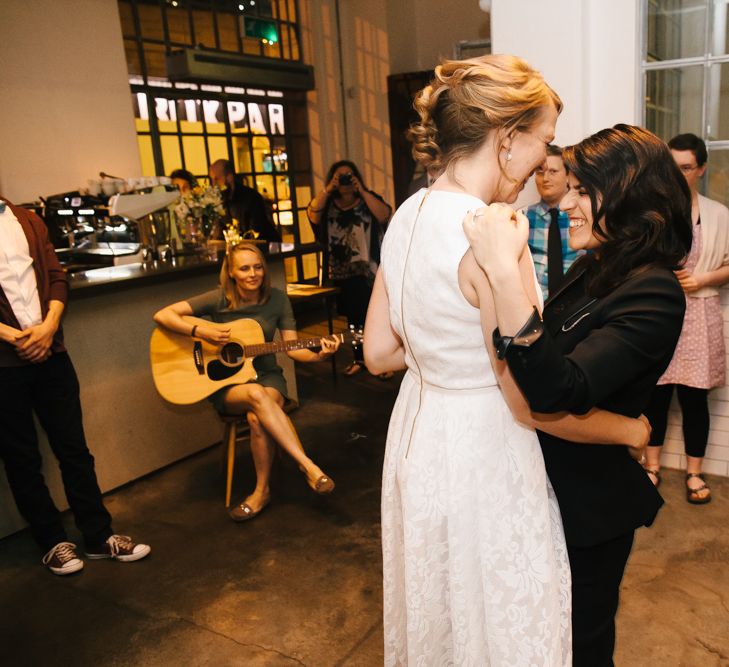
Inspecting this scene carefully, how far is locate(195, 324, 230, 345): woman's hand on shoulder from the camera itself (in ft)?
10.6

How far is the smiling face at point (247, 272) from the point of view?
338cm

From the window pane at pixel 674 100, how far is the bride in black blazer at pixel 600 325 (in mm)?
2157

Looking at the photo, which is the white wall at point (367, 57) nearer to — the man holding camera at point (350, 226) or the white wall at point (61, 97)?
the white wall at point (61, 97)

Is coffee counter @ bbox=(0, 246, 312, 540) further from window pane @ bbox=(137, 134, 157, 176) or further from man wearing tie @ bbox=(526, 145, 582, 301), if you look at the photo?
window pane @ bbox=(137, 134, 157, 176)

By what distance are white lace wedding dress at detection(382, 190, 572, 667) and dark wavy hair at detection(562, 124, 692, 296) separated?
27cm

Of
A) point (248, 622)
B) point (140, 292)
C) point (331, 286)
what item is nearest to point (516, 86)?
point (248, 622)

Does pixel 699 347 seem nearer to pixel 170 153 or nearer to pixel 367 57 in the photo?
pixel 170 153

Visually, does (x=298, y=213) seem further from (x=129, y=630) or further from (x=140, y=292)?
(x=129, y=630)

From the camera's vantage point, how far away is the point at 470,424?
1.35 meters

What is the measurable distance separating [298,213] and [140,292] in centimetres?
529

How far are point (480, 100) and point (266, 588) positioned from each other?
2.16 metres

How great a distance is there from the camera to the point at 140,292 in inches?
146

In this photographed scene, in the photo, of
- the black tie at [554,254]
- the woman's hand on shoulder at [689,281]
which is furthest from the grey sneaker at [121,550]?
the woman's hand on shoulder at [689,281]

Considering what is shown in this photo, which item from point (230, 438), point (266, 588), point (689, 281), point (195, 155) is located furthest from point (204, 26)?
point (266, 588)
